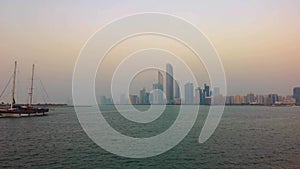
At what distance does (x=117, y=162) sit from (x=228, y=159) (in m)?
11.9

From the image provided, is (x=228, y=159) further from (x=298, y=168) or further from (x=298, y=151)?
(x=298, y=151)

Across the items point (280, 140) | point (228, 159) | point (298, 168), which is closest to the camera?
point (298, 168)

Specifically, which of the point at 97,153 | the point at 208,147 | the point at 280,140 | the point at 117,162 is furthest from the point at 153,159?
the point at 280,140

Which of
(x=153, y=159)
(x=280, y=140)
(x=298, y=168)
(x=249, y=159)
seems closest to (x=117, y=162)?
(x=153, y=159)

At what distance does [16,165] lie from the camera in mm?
28250

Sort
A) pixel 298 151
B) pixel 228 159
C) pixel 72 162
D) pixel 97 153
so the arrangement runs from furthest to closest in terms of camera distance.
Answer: pixel 298 151 < pixel 97 153 < pixel 228 159 < pixel 72 162

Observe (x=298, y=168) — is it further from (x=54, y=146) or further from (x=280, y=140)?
(x=54, y=146)

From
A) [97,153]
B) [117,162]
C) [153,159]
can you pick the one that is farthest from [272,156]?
[97,153]

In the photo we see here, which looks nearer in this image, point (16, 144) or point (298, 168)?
point (298, 168)

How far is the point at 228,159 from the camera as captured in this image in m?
31.4

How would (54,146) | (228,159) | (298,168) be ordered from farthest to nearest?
1. (54,146)
2. (228,159)
3. (298,168)

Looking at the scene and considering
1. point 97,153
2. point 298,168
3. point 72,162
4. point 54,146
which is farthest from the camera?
point 54,146

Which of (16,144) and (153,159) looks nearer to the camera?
(153,159)

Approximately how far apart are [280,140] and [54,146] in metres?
34.7
